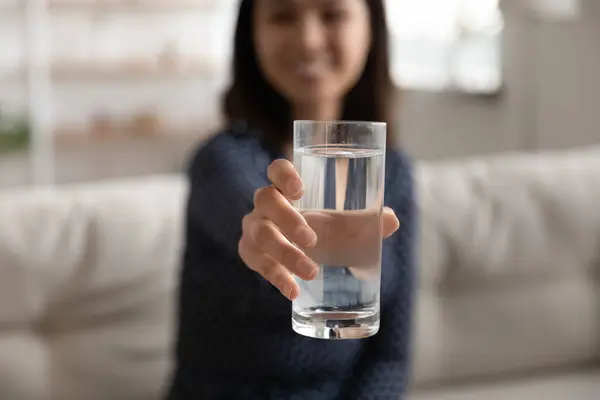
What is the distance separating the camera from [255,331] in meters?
1.10

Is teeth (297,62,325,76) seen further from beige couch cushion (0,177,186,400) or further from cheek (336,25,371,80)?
beige couch cushion (0,177,186,400)

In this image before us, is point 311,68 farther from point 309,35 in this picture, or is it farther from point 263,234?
point 263,234

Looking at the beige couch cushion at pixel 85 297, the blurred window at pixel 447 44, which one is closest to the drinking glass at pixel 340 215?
the beige couch cushion at pixel 85 297

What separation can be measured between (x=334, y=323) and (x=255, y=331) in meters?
0.47

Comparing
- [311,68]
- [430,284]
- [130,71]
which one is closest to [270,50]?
[311,68]

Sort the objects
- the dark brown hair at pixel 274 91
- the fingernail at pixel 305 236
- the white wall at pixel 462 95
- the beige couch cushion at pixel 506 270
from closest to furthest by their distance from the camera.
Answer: the fingernail at pixel 305 236 < the dark brown hair at pixel 274 91 < the beige couch cushion at pixel 506 270 < the white wall at pixel 462 95

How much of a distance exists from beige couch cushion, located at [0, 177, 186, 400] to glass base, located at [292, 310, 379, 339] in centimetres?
80

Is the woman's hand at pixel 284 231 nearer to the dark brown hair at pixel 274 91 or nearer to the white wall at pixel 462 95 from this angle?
the dark brown hair at pixel 274 91

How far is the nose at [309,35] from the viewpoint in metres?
1.02

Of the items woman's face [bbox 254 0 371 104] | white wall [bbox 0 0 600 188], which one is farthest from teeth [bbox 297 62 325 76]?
white wall [bbox 0 0 600 188]

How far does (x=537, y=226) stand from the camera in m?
1.61

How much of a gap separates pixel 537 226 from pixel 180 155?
2865 mm

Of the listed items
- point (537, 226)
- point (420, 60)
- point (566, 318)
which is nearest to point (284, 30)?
point (537, 226)

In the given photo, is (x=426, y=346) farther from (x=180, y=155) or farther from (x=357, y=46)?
(x=180, y=155)
